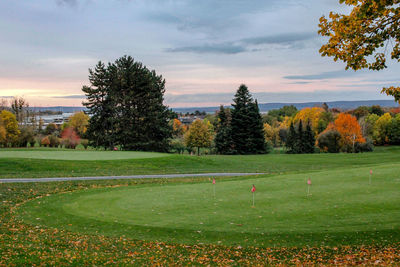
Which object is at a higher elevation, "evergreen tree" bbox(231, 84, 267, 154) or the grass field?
"evergreen tree" bbox(231, 84, 267, 154)

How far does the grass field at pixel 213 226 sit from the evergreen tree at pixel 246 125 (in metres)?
52.2

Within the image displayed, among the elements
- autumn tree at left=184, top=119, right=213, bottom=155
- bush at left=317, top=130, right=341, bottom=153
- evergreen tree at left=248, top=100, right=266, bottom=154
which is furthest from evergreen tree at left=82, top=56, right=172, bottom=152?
bush at left=317, top=130, right=341, bottom=153

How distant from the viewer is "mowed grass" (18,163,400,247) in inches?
382

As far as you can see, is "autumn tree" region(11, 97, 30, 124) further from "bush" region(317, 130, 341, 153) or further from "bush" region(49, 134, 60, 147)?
"bush" region(317, 130, 341, 153)

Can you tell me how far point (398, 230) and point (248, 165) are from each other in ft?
95.1

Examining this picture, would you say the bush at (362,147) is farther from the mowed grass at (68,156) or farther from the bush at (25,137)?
the bush at (25,137)

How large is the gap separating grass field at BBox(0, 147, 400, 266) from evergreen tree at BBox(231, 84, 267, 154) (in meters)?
52.2

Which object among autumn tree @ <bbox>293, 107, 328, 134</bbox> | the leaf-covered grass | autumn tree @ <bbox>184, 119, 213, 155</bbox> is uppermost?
autumn tree @ <bbox>293, 107, 328, 134</bbox>

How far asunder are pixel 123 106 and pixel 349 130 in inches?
1855

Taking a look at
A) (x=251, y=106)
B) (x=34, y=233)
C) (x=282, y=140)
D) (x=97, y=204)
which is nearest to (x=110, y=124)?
(x=251, y=106)

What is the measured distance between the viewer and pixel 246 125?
230ft

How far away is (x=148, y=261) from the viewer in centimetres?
794

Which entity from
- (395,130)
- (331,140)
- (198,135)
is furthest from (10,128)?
(395,130)

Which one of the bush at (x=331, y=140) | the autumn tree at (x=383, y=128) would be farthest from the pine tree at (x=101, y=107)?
the autumn tree at (x=383, y=128)
